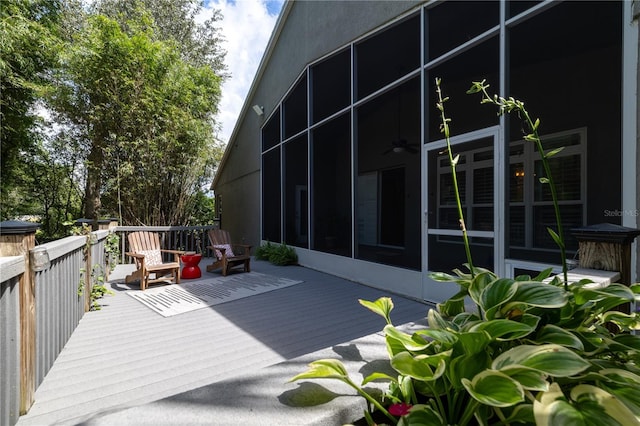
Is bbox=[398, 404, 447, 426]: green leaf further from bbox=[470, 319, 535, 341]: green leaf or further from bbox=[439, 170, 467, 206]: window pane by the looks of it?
bbox=[439, 170, 467, 206]: window pane

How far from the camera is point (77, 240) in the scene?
9.59ft

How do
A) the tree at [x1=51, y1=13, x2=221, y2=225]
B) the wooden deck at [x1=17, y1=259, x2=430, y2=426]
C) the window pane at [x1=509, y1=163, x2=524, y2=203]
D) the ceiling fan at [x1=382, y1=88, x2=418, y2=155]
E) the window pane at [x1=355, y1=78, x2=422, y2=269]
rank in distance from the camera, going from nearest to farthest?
the wooden deck at [x1=17, y1=259, x2=430, y2=426]
the window pane at [x1=509, y1=163, x2=524, y2=203]
the ceiling fan at [x1=382, y1=88, x2=418, y2=155]
the window pane at [x1=355, y1=78, x2=422, y2=269]
the tree at [x1=51, y1=13, x2=221, y2=225]

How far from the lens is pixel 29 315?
1.76 m

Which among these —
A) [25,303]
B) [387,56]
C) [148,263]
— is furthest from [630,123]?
[148,263]

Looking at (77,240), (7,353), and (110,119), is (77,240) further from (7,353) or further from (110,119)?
(110,119)

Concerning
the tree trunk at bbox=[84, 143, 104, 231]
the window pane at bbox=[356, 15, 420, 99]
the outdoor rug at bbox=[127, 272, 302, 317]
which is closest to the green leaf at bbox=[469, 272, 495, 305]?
the outdoor rug at bbox=[127, 272, 302, 317]

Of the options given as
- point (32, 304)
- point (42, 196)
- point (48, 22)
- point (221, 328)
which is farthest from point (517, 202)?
A: point (42, 196)

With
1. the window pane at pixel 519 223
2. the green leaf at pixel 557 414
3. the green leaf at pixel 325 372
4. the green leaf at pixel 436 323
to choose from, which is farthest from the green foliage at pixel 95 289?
the window pane at pixel 519 223

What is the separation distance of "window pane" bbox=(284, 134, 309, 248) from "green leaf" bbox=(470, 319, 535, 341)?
6.30 meters

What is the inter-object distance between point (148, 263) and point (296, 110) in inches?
179

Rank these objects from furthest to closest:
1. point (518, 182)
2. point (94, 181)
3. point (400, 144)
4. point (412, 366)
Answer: point (94, 181) < point (400, 144) < point (518, 182) < point (412, 366)

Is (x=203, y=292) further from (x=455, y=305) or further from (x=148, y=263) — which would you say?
(x=455, y=305)

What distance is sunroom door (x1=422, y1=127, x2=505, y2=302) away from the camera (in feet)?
10.2

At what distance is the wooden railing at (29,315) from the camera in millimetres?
1492
